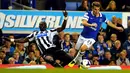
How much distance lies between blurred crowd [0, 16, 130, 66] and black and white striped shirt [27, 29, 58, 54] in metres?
0.44

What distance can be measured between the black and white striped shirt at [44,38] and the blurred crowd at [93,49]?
0.44 metres

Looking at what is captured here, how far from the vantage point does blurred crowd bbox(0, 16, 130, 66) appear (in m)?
12.8

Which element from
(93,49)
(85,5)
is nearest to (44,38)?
(93,49)

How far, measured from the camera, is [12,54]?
13.1 metres

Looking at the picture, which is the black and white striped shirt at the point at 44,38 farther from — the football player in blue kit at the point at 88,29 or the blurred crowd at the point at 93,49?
the football player in blue kit at the point at 88,29

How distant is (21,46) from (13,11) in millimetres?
1458

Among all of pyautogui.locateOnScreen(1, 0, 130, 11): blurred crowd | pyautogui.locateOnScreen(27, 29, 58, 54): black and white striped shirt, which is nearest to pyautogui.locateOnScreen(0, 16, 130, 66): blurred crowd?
pyautogui.locateOnScreen(27, 29, 58, 54): black and white striped shirt

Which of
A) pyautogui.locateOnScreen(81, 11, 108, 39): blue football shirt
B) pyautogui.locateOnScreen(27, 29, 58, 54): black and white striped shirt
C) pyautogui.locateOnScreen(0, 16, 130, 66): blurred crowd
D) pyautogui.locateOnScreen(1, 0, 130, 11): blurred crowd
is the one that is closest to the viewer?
pyautogui.locateOnScreen(81, 11, 108, 39): blue football shirt

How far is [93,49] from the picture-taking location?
43.8 feet

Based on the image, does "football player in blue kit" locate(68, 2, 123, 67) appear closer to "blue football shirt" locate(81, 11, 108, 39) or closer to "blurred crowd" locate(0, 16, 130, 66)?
"blue football shirt" locate(81, 11, 108, 39)

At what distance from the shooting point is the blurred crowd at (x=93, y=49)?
1282 cm

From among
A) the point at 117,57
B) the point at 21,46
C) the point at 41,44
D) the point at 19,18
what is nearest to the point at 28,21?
the point at 19,18

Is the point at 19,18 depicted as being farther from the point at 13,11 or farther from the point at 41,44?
the point at 41,44

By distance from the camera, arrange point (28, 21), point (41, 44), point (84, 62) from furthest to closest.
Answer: point (28, 21) → point (41, 44) → point (84, 62)
